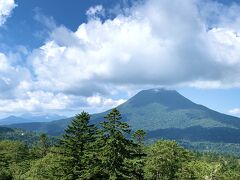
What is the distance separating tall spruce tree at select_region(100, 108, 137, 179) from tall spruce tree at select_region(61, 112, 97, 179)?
4631 millimetres

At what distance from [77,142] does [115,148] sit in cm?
767

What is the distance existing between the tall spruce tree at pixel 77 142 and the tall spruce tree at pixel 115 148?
463cm

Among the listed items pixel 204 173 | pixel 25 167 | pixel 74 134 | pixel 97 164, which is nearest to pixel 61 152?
pixel 74 134

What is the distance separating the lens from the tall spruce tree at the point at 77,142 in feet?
140

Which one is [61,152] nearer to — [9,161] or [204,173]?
[204,173]

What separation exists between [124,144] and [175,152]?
61658mm

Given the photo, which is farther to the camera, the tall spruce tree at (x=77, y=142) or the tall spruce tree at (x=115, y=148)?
the tall spruce tree at (x=77, y=142)

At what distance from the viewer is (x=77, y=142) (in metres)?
43.8

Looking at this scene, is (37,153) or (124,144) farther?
(37,153)

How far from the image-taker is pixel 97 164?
38.8 m

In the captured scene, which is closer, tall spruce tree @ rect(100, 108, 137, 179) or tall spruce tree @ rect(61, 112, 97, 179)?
tall spruce tree @ rect(100, 108, 137, 179)

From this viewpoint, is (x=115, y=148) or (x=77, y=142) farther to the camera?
(x=77, y=142)

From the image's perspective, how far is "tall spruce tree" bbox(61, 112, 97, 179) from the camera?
4275 cm

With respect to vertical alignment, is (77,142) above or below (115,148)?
above
